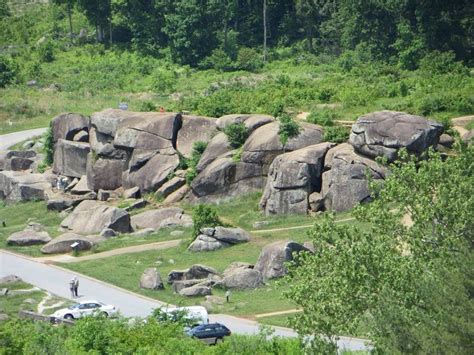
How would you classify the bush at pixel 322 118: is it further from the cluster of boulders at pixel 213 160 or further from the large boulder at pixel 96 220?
the large boulder at pixel 96 220

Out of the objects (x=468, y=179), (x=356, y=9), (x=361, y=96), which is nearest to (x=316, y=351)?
(x=468, y=179)

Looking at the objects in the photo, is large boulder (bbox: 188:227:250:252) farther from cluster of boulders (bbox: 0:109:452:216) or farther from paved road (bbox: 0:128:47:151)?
paved road (bbox: 0:128:47:151)

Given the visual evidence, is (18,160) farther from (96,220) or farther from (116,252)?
(116,252)

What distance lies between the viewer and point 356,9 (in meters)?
119

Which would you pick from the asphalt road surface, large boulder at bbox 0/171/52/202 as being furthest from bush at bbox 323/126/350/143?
large boulder at bbox 0/171/52/202

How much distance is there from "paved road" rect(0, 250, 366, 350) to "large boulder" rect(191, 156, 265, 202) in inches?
542

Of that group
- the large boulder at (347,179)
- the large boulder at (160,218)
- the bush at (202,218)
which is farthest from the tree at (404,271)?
the large boulder at (160,218)

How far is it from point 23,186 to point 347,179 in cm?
2766

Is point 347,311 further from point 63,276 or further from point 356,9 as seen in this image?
point 356,9

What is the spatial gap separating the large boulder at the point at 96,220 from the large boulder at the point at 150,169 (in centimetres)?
396

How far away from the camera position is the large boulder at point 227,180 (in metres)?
92.2

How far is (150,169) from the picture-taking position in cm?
9738

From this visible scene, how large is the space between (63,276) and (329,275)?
32.6 m

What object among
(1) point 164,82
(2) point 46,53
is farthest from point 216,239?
(2) point 46,53
